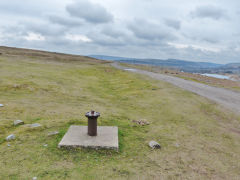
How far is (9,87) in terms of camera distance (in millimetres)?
17672

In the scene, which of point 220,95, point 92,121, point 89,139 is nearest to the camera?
point 89,139

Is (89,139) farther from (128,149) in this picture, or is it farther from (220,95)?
(220,95)

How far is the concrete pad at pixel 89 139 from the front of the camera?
287 inches

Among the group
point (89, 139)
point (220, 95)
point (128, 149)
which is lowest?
point (220, 95)

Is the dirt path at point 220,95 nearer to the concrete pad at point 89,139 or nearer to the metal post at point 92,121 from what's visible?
the concrete pad at point 89,139

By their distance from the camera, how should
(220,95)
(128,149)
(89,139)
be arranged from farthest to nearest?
1. (220,95)
2. (89,139)
3. (128,149)

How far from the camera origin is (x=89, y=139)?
25.7 ft

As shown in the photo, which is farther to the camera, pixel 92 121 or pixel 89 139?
pixel 92 121

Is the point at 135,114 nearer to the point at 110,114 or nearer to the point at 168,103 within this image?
the point at 110,114

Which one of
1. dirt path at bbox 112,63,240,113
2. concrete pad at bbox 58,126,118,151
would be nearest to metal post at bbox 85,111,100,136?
concrete pad at bbox 58,126,118,151

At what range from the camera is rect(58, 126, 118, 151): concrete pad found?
7.29 meters

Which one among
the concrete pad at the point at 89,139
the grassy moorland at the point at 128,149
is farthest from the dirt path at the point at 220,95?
the concrete pad at the point at 89,139

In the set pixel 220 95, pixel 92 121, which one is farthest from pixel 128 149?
pixel 220 95

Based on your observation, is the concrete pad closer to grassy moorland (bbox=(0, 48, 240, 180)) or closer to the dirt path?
grassy moorland (bbox=(0, 48, 240, 180))
